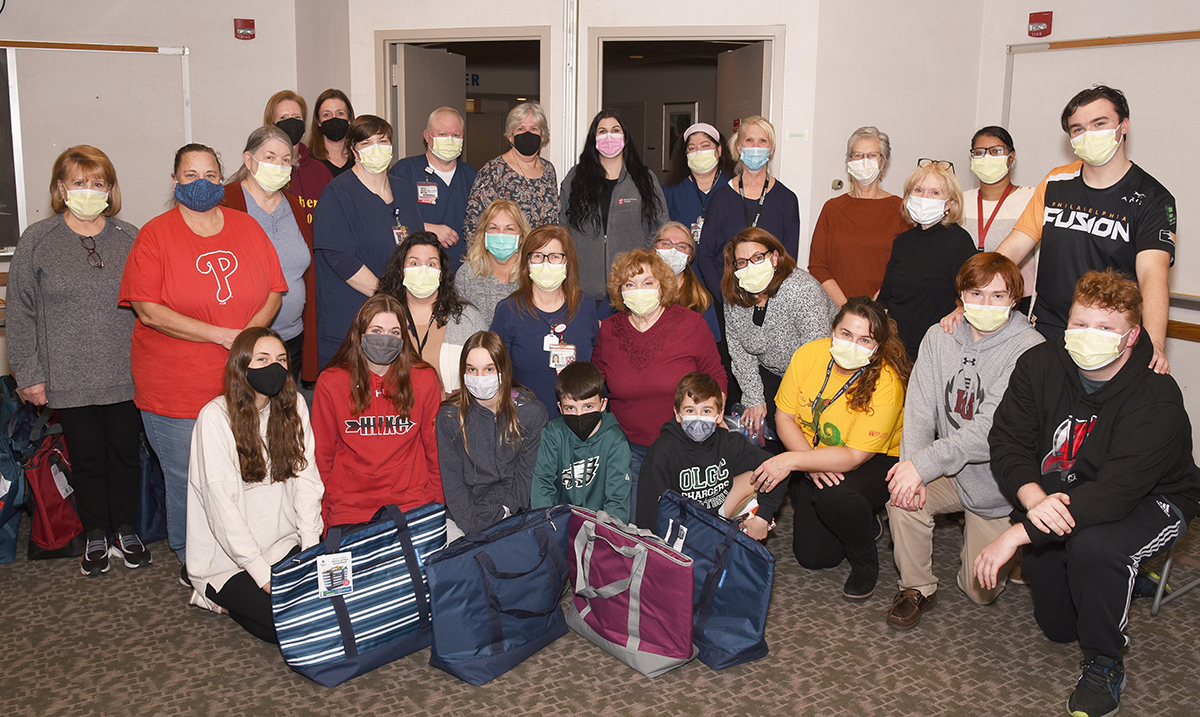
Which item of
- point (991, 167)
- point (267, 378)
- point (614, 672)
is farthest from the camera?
point (991, 167)

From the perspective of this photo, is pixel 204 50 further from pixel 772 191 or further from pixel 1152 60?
pixel 1152 60

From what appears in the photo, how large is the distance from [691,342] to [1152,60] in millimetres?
3158

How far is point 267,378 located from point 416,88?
3450 mm

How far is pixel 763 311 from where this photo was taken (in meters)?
3.46

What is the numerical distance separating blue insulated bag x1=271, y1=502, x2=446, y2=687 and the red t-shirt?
850 mm

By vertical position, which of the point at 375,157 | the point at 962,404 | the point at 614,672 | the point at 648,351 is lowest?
the point at 614,672

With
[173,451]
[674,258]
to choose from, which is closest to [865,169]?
[674,258]

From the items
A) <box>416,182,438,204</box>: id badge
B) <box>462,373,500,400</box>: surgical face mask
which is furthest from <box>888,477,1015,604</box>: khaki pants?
<box>416,182,438,204</box>: id badge

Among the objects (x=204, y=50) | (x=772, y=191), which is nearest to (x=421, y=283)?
(x=772, y=191)

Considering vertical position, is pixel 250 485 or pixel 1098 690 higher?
pixel 250 485

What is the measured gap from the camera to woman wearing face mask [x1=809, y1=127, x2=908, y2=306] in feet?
12.6

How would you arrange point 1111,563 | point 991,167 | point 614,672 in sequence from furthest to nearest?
point 991,167, point 614,672, point 1111,563

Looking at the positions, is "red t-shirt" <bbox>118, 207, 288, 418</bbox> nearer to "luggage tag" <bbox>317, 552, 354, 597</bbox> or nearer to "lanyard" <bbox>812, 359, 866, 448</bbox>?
"luggage tag" <bbox>317, 552, 354, 597</bbox>

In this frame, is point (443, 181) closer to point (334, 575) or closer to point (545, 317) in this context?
point (545, 317)
